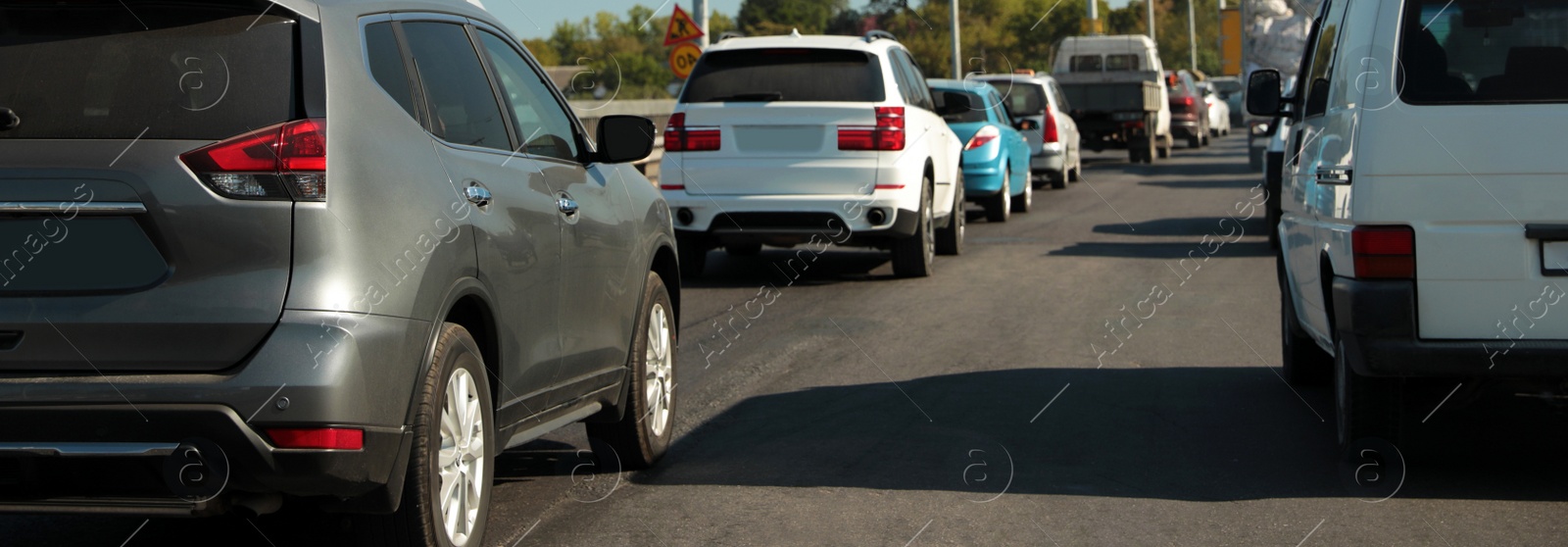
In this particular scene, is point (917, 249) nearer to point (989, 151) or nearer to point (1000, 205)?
point (989, 151)

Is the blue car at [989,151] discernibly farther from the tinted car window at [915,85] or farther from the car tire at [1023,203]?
the tinted car window at [915,85]

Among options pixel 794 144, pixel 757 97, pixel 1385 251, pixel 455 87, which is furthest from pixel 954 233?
pixel 455 87

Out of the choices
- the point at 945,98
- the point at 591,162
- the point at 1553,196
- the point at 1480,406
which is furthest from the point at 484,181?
the point at 945,98

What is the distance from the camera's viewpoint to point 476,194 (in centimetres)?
458

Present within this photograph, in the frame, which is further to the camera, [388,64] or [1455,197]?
[1455,197]

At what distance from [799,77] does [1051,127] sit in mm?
12037

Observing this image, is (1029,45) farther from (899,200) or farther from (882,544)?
(882,544)

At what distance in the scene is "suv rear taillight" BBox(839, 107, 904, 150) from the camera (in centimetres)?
1200

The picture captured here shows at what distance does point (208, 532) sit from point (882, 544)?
2.00 m

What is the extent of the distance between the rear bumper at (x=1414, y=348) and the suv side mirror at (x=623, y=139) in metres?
2.29

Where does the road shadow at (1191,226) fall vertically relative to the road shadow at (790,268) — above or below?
below

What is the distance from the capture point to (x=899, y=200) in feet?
39.9

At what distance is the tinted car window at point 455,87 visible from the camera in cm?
463

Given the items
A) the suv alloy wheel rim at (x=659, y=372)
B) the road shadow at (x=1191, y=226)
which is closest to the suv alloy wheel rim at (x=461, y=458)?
the suv alloy wheel rim at (x=659, y=372)
